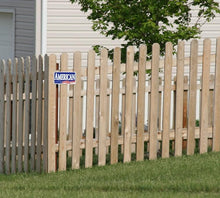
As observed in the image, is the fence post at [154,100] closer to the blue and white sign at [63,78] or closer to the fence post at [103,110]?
the fence post at [103,110]

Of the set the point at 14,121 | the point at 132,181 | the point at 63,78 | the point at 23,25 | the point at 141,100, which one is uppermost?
the point at 23,25

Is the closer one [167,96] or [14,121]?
[167,96]

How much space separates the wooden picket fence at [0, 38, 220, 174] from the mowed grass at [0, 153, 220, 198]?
319mm

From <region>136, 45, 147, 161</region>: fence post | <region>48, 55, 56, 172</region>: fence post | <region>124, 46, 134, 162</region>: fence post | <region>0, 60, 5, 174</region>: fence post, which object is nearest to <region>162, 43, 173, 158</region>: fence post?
<region>136, 45, 147, 161</region>: fence post

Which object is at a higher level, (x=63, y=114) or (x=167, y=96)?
(x=167, y=96)

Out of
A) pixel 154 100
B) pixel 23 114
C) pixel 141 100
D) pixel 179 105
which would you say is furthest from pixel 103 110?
pixel 23 114

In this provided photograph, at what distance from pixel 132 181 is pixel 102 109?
68.0 inches

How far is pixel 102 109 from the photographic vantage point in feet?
38.3

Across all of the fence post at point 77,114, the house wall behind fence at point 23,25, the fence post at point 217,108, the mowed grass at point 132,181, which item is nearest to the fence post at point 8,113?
the mowed grass at point 132,181

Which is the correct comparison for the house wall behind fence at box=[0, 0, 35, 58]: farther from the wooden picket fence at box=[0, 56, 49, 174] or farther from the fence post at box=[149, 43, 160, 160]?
the fence post at box=[149, 43, 160, 160]

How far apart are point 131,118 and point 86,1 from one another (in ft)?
8.93

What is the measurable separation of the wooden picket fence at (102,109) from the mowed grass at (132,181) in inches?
12.6

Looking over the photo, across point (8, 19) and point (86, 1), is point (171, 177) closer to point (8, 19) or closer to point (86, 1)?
point (86, 1)

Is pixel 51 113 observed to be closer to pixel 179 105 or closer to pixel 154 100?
pixel 154 100
